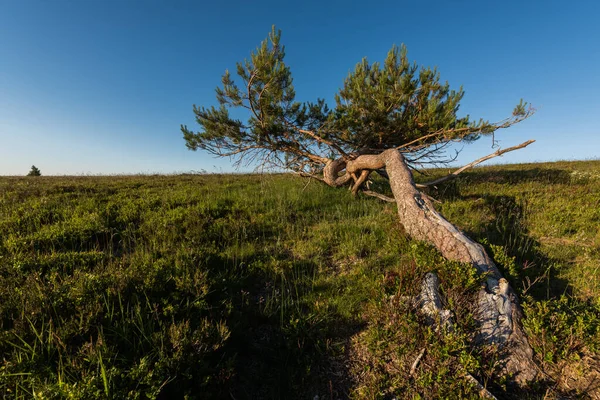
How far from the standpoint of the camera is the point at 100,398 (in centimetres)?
166

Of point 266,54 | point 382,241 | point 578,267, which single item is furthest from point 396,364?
point 266,54

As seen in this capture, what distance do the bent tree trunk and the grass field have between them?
0.13m

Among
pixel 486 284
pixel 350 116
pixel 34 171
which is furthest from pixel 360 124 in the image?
pixel 34 171

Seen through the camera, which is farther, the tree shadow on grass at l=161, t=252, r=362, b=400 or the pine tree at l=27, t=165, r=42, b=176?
the pine tree at l=27, t=165, r=42, b=176

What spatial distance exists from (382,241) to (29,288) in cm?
539

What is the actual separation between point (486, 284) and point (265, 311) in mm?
2882

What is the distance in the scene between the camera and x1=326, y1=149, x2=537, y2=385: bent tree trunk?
7.80 feet

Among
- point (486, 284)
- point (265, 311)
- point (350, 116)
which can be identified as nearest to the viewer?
point (486, 284)

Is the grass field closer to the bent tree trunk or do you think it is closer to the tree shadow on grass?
the tree shadow on grass

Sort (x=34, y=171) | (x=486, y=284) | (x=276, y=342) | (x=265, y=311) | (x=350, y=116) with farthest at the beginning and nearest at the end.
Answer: (x=34, y=171)
(x=350, y=116)
(x=265, y=311)
(x=486, y=284)
(x=276, y=342)

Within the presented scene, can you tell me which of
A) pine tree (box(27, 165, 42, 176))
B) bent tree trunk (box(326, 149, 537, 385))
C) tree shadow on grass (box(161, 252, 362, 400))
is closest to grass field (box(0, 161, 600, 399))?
tree shadow on grass (box(161, 252, 362, 400))

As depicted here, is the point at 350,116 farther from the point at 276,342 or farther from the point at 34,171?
the point at 34,171

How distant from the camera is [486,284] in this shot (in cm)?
305

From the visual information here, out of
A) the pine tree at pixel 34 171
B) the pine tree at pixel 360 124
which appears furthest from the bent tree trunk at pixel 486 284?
the pine tree at pixel 34 171
